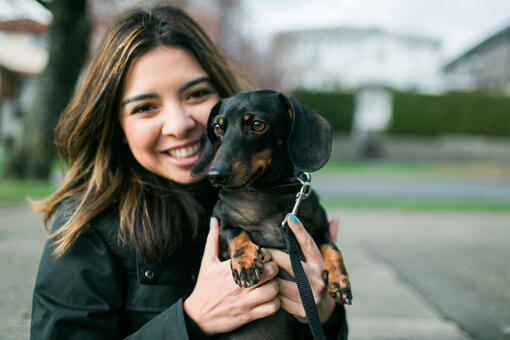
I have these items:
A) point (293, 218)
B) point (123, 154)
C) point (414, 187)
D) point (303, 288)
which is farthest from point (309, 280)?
point (414, 187)

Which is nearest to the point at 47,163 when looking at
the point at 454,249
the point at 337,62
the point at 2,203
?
the point at 2,203

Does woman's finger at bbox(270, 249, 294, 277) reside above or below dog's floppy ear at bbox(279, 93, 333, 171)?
below

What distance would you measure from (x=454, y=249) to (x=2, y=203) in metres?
6.45

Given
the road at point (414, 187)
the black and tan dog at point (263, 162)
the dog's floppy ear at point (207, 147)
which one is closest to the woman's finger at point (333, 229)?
the black and tan dog at point (263, 162)

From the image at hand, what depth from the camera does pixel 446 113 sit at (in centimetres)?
1969

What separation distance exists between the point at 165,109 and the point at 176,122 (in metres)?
0.09

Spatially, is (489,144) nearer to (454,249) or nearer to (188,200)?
(454,249)

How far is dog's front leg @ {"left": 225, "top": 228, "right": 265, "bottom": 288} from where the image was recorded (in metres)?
1.42

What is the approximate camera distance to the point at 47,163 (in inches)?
320

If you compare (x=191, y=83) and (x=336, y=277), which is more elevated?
(x=191, y=83)

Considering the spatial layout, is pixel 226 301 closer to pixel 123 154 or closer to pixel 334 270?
pixel 334 270

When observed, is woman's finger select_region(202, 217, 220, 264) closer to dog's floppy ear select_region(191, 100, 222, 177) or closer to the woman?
the woman

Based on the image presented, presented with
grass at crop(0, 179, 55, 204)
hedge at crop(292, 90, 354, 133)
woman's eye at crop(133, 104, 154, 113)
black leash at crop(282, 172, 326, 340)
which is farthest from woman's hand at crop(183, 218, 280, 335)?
hedge at crop(292, 90, 354, 133)

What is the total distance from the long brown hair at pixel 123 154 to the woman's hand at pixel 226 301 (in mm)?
259
